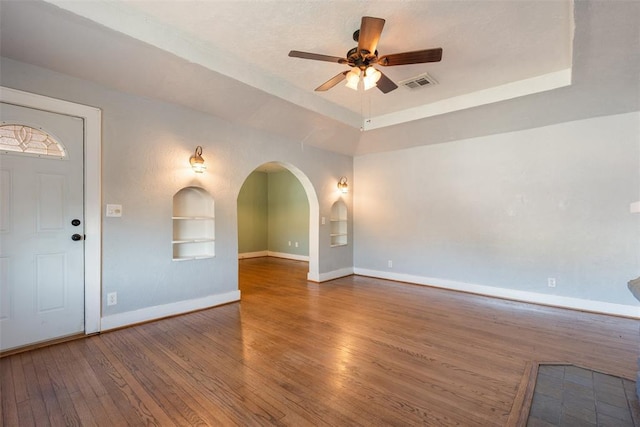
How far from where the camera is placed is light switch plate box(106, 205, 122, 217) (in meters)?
3.10

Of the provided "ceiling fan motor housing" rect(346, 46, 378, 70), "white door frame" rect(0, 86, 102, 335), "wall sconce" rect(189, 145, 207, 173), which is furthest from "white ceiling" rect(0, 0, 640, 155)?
"wall sconce" rect(189, 145, 207, 173)

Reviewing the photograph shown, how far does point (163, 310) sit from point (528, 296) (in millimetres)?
4936

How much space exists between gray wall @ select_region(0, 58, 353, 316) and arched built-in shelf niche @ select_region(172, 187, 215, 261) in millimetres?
121

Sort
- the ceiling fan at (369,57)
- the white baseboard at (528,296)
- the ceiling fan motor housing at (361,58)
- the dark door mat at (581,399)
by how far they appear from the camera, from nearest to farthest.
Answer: the dark door mat at (581,399) < the ceiling fan at (369,57) < the ceiling fan motor housing at (361,58) < the white baseboard at (528,296)

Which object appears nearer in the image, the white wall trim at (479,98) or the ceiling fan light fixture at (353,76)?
the ceiling fan light fixture at (353,76)

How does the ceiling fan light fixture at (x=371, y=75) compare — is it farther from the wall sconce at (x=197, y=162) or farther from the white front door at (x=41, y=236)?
the white front door at (x=41, y=236)

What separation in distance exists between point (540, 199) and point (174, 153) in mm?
4982

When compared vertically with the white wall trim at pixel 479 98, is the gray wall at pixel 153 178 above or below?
below

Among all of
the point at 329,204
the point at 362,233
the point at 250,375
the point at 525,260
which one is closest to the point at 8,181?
the point at 250,375

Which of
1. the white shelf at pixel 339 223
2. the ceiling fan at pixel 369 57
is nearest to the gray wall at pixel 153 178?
the ceiling fan at pixel 369 57

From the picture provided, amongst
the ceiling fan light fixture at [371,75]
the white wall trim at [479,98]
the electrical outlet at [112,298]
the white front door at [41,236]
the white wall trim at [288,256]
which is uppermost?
the white wall trim at [479,98]

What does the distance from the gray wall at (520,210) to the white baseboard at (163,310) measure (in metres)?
3.07

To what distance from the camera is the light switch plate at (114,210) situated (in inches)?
122

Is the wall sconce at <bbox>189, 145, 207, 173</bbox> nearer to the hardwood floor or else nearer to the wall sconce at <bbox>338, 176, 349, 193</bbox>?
the hardwood floor
